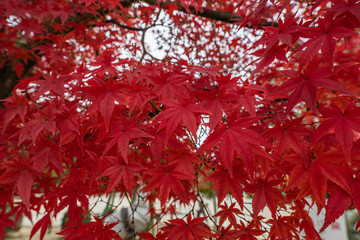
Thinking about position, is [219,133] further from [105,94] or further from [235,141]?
[105,94]

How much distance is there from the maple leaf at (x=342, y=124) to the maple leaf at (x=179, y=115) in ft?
1.58

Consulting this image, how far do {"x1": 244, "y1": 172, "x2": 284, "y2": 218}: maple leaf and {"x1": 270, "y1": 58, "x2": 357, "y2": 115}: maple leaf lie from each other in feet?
1.58

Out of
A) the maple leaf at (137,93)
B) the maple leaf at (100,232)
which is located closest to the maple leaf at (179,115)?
the maple leaf at (137,93)

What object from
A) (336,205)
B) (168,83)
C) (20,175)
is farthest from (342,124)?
(20,175)

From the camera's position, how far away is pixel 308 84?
81cm

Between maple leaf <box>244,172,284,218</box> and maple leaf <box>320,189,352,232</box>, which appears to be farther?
maple leaf <box>244,172,284,218</box>

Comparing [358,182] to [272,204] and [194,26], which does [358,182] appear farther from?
[194,26]

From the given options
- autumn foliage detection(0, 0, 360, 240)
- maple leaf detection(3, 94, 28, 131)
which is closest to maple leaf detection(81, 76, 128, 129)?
autumn foliage detection(0, 0, 360, 240)

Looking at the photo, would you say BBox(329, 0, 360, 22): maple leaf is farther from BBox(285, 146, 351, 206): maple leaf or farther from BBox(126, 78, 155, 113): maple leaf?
BBox(126, 78, 155, 113): maple leaf

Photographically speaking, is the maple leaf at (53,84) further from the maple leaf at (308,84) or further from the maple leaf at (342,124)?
the maple leaf at (342,124)

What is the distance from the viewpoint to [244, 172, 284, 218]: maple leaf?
→ 3.40 feet

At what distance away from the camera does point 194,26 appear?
2.87 meters

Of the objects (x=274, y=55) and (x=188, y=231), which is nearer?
(x=274, y=55)

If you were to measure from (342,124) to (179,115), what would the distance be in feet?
2.14
